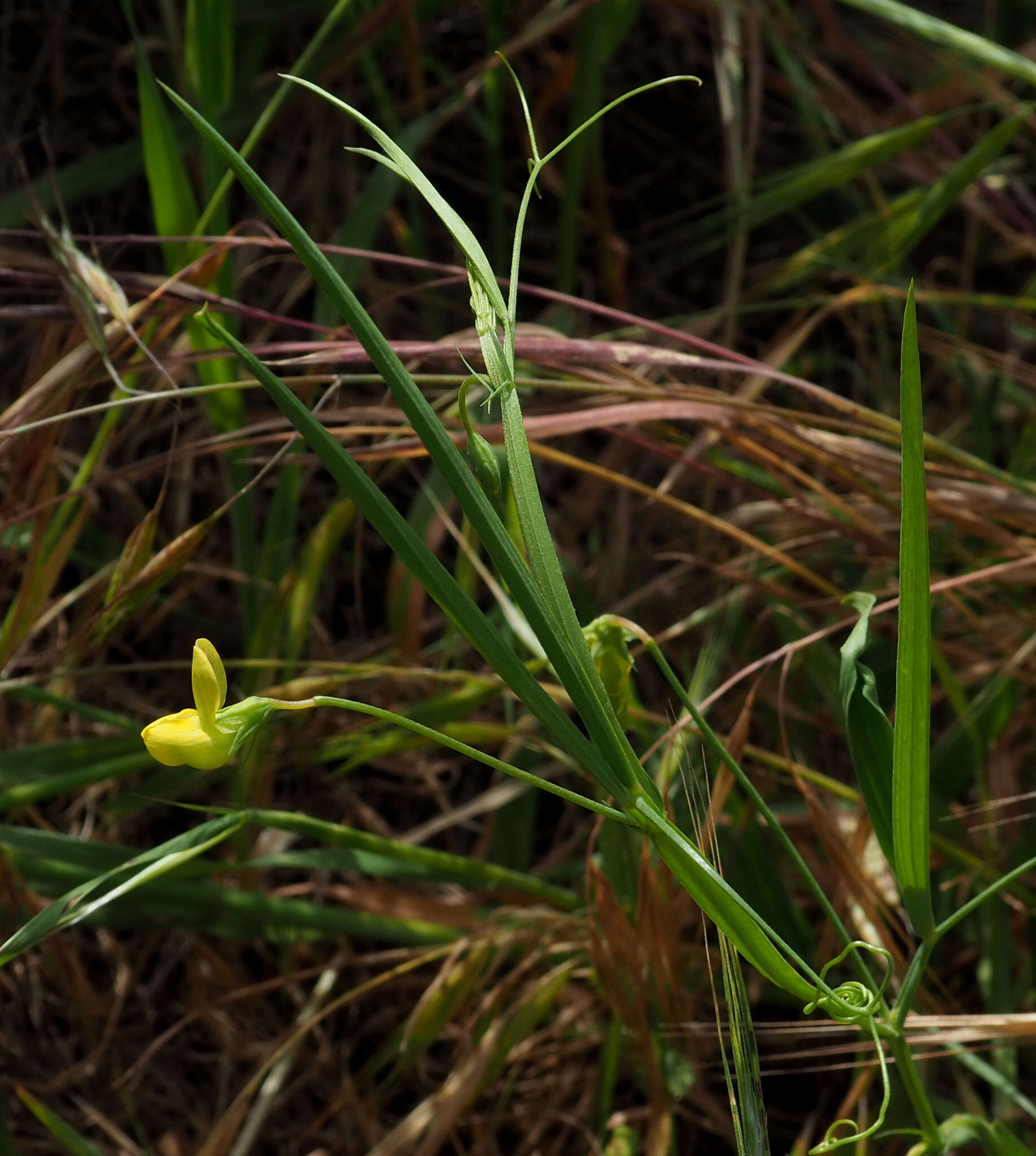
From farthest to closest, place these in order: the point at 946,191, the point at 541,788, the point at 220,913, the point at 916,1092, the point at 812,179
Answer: the point at 812,179 < the point at 946,191 < the point at 220,913 < the point at 541,788 < the point at 916,1092

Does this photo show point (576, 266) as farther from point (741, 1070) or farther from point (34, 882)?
point (741, 1070)

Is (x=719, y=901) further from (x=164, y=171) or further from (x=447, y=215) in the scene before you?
(x=164, y=171)

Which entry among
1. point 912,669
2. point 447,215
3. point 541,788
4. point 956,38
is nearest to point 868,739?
point 912,669

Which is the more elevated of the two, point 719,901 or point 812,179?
point 812,179

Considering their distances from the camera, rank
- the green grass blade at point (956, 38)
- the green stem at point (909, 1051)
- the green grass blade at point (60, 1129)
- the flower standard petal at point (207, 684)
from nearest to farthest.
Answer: the flower standard petal at point (207, 684) < the green stem at point (909, 1051) < the green grass blade at point (60, 1129) < the green grass blade at point (956, 38)

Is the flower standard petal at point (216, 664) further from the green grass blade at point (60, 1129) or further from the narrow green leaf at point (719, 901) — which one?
the green grass blade at point (60, 1129)

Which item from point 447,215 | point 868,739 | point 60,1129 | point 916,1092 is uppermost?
point 447,215

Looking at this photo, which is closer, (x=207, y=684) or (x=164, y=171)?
→ (x=207, y=684)

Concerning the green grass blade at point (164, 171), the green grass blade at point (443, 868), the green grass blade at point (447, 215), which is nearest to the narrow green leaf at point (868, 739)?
the green grass blade at point (447, 215)

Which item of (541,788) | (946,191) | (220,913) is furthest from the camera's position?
(946,191)
